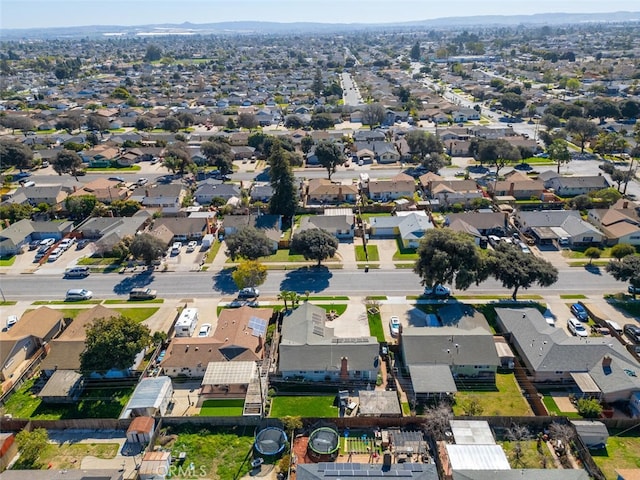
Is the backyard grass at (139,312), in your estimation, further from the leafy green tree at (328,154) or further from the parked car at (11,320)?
the leafy green tree at (328,154)

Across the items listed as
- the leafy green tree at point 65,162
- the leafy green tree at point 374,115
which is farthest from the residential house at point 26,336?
the leafy green tree at point 374,115

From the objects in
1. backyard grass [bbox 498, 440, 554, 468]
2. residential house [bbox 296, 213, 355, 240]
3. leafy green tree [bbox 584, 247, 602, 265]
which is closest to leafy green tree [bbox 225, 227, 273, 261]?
residential house [bbox 296, 213, 355, 240]

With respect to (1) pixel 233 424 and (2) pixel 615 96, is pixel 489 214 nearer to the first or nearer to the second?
(1) pixel 233 424

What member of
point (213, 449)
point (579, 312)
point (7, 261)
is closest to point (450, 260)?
point (579, 312)

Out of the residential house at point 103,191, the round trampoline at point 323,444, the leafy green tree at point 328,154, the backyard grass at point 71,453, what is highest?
the leafy green tree at point 328,154

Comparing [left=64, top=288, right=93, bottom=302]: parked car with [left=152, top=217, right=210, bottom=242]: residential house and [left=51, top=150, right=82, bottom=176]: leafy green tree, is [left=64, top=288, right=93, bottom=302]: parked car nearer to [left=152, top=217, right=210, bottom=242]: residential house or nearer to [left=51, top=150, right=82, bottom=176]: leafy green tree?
[left=152, top=217, right=210, bottom=242]: residential house

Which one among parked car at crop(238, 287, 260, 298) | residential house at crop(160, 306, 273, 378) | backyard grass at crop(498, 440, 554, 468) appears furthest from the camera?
parked car at crop(238, 287, 260, 298)
